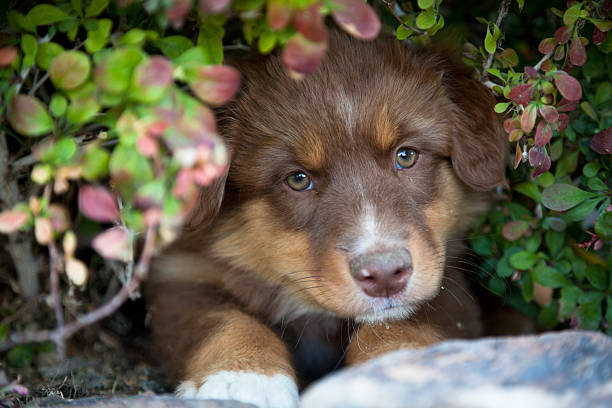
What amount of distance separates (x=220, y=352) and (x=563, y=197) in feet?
5.25

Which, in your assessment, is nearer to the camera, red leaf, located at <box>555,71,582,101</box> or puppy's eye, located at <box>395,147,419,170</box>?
red leaf, located at <box>555,71,582,101</box>

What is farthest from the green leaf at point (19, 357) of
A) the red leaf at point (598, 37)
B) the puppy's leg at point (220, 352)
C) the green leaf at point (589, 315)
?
the red leaf at point (598, 37)

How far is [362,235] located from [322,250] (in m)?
0.21

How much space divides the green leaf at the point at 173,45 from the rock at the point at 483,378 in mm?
1363

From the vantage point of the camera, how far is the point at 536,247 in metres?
3.32

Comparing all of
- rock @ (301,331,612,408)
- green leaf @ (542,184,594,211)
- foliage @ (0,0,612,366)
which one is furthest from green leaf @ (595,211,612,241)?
rock @ (301,331,612,408)

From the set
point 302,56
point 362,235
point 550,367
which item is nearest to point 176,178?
point 302,56

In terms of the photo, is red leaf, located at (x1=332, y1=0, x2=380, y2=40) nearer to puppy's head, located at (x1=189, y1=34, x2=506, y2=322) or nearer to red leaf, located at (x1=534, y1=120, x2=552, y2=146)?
puppy's head, located at (x1=189, y1=34, x2=506, y2=322)

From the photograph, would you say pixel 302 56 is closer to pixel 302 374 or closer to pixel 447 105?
pixel 447 105

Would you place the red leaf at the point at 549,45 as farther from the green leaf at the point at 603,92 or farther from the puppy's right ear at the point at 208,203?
the puppy's right ear at the point at 208,203

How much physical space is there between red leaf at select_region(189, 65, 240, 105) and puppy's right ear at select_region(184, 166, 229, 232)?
0.89 m

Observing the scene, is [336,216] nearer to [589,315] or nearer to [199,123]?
[199,123]

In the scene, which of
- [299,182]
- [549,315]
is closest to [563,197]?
[549,315]

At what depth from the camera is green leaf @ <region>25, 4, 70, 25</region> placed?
2.59 metres
